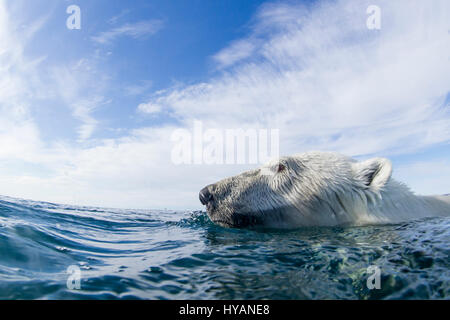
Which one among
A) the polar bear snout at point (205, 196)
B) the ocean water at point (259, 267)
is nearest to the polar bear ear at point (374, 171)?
the ocean water at point (259, 267)

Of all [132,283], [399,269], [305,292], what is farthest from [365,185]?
[132,283]

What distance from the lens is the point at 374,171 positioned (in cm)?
545

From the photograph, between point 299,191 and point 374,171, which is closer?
point 374,171

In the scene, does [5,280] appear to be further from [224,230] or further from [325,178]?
[325,178]

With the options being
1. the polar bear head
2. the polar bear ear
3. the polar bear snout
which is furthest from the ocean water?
the polar bear snout

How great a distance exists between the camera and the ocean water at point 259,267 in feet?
9.04

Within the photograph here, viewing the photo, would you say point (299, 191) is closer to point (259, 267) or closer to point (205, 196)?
point (205, 196)

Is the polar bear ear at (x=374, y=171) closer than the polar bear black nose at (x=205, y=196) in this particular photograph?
Yes

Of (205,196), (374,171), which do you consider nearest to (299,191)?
(374,171)

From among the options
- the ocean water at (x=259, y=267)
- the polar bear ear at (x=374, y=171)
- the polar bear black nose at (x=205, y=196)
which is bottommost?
the ocean water at (x=259, y=267)

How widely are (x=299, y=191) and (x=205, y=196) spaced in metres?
2.10

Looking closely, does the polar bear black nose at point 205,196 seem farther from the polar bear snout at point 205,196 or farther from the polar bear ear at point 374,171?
the polar bear ear at point 374,171

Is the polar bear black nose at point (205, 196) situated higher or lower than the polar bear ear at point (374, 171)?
lower
